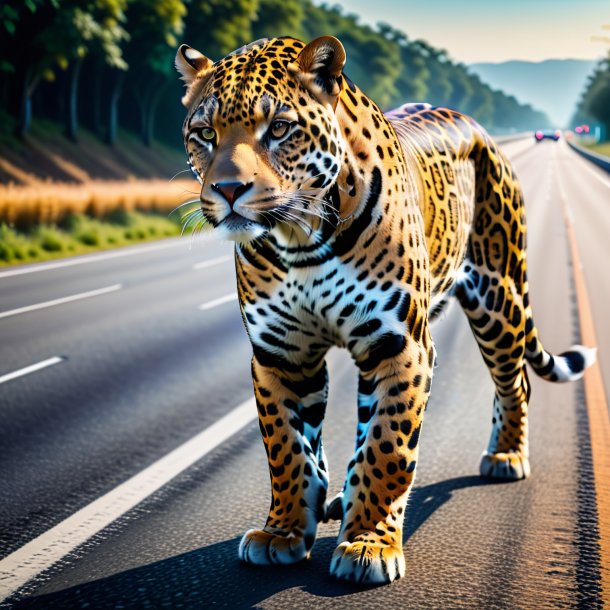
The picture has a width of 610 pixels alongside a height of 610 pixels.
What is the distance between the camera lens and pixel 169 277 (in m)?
15.9

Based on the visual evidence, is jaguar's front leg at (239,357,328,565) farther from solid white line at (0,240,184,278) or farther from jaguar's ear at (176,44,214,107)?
solid white line at (0,240,184,278)

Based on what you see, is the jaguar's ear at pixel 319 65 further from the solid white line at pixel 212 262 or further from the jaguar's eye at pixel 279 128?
the solid white line at pixel 212 262

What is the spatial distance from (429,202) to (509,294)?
103 cm

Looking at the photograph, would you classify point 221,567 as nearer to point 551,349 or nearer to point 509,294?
point 509,294

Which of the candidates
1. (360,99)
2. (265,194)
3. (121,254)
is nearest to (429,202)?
(360,99)

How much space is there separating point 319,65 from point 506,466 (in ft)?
9.37

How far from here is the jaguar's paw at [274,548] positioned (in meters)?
4.31

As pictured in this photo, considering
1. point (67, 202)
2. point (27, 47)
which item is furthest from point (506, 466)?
point (27, 47)

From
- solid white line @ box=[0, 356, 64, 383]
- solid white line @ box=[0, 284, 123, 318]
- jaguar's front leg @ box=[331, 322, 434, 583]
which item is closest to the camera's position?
jaguar's front leg @ box=[331, 322, 434, 583]

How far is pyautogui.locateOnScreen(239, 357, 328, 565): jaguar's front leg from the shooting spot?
4.29 m

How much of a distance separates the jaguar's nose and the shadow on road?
1.63 meters

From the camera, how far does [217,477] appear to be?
5.78 metres

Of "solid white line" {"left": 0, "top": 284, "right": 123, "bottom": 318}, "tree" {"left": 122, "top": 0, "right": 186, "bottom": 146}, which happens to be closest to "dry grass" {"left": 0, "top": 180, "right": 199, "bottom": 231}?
"solid white line" {"left": 0, "top": 284, "right": 123, "bottom": 318}

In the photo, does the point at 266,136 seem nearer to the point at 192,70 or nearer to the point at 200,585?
the point at 192,70
